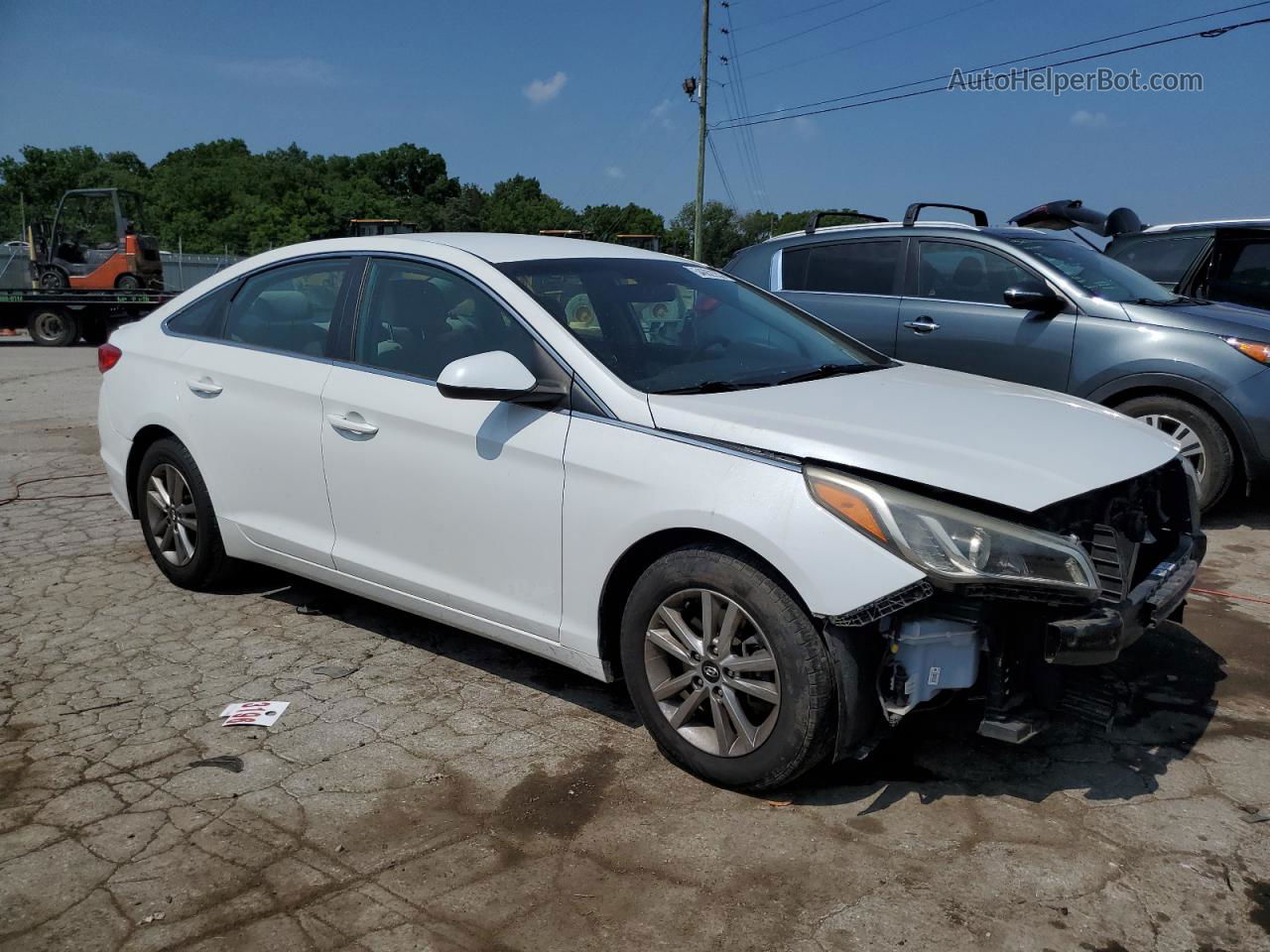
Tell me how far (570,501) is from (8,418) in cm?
897

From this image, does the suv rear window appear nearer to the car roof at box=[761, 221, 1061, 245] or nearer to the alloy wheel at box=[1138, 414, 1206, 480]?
the car roof at box=[761, 221, 1061, 245]

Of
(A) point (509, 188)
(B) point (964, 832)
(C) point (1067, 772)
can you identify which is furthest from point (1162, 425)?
(A) point (509, 188)

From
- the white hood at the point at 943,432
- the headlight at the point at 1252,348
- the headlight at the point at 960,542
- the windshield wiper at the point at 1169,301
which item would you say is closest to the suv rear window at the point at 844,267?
the windshield wiper at the point at 1169,301

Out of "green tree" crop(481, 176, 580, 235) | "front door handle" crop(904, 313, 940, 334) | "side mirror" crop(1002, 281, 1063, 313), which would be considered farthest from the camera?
→ "green tree" crop(481, 176, 580, 235)

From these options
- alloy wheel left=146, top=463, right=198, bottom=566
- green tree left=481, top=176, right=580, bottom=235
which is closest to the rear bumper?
alloy wheel left=146, top=463, right=198, bottom=566

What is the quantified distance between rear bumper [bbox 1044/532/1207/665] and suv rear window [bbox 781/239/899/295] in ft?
13.9

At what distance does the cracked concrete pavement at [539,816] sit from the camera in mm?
2545

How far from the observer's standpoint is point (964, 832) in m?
2.95

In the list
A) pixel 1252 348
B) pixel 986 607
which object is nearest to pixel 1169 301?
pixel 1252 348

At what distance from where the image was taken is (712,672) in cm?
307

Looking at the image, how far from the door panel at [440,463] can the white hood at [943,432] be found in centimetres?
55

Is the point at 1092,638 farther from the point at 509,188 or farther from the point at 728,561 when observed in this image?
the point at 509,188

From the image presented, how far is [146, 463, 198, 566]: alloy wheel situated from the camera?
15.7 ft

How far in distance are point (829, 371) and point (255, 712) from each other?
240 centimetres
